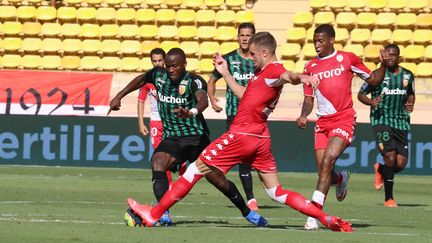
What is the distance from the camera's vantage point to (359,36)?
93.3 ft

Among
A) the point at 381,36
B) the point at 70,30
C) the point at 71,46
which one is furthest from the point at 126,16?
the point at 381,36

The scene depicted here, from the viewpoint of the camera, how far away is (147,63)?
28484mm

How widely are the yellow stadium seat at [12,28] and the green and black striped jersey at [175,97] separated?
58.6 ft

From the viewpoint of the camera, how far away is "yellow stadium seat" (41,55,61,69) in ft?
94.9

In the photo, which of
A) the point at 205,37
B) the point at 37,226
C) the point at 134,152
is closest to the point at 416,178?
the point at 134,152

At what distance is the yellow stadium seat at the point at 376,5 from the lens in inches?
1138

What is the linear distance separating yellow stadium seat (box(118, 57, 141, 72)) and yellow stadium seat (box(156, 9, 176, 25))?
1.49 metres

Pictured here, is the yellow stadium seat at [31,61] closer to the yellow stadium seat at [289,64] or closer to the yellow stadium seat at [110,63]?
the yellow stadium seat at [110,63]

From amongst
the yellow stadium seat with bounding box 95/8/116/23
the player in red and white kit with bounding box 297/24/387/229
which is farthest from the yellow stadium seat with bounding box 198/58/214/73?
the player in red and white kit with bounding box 297/24/387/229

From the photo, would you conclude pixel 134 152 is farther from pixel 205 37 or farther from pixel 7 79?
pixel 205 37

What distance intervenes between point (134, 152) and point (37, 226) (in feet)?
41.9

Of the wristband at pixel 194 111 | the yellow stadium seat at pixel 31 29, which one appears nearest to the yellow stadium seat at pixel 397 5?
the yellow stadium seat at pixel 31 29

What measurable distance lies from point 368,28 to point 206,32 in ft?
13.1

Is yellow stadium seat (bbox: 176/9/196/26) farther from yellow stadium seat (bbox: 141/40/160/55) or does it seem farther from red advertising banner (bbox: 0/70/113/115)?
red advertising banner (bbox: 0/70/113/115)
